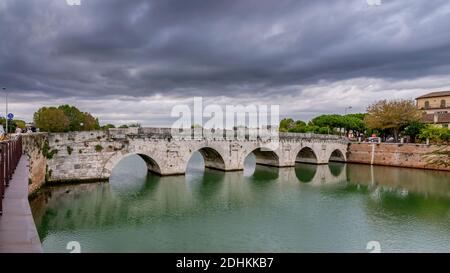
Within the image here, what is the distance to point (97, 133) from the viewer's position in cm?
2105

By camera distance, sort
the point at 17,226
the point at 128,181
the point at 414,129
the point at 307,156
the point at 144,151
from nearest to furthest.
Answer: the point at 17,226 < the point at 144,151 < the point at 128,181 < the point at 307,156 < the point at 414,129

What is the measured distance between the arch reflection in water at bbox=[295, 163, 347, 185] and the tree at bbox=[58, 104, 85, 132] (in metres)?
34.8

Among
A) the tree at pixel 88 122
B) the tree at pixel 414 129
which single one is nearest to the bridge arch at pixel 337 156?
the tree at pixel 414 129

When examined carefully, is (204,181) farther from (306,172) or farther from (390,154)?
(390,154)

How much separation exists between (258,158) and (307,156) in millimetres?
5876

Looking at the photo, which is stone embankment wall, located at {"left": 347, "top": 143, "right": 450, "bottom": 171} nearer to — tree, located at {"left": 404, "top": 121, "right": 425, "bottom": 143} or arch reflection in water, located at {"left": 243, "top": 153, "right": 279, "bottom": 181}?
tree, located at {"left": 404, "top": 121, "right": 425, "bottom": 143}

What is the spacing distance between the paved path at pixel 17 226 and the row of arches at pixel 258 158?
680 inches

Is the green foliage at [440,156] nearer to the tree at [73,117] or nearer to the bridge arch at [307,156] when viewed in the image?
the bridge arch at [307,156]

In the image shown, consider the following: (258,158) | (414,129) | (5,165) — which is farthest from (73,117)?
(5,165)

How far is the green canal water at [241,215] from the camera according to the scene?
1166 centimetres

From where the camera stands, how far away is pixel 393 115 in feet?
126

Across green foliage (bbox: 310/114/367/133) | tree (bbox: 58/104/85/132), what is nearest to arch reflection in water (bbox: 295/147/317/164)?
green foliage (bbox: 310/114/367/133)

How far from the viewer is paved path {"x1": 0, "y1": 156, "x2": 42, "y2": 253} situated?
12.3 ft
